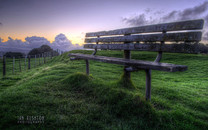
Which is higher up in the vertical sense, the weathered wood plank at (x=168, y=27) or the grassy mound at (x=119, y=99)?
the weathered wood plank at (x=168, y=27)

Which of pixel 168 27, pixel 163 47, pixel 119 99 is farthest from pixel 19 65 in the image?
pixel 168 27

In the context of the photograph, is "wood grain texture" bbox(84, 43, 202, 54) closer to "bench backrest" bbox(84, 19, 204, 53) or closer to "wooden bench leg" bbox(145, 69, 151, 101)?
"bench backrest" bbox(84, 19, 204, 53)

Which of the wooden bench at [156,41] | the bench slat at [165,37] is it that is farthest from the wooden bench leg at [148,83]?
the bench slat at [165,37]

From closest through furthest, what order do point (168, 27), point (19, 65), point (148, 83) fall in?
point (148, 83) → point (168, 27) → point (19, 65)

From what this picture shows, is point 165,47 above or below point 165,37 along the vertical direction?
below

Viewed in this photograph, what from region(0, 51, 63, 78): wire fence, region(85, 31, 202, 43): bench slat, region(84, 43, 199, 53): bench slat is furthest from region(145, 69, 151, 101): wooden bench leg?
region(0, 51, 63, 78): wire fence

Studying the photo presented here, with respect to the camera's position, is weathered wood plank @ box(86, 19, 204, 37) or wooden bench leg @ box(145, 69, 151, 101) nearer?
weathered wood plank @ box(86, 19, 204, 37)

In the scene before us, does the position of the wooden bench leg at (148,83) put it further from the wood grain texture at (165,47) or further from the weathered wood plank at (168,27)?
the weathered wood plank at (168,27)

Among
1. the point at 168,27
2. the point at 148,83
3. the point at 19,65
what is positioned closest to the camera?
the point at 148,83

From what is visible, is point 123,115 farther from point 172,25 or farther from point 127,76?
point 172,25

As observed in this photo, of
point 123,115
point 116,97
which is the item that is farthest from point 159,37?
point 123,115

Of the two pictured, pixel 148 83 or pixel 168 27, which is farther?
pixel 168 27

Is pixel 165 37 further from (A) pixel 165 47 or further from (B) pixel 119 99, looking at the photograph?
(B) pixel 119 99

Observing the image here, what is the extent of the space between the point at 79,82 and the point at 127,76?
69.1 inches
